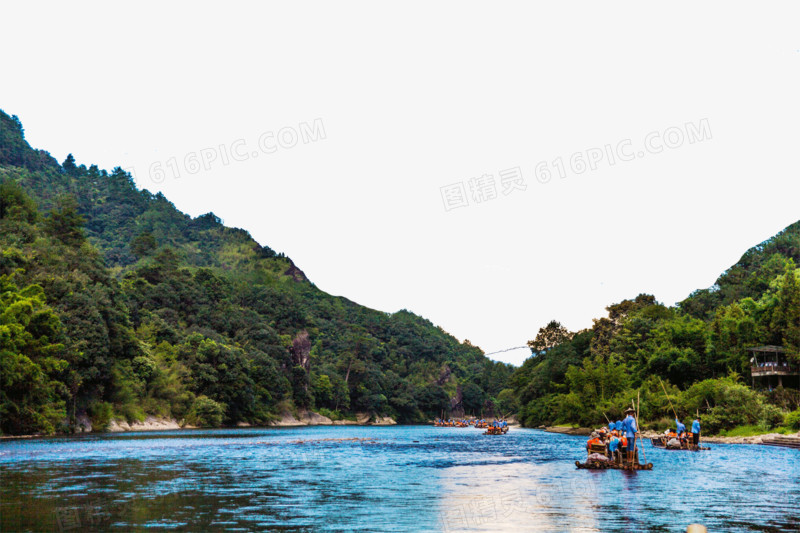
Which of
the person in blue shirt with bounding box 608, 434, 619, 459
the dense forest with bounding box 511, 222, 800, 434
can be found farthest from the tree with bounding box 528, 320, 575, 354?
the person in blue shirt with bounding box 608, 434, 619, 459

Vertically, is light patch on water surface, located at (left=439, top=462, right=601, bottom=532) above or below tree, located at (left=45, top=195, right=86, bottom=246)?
below

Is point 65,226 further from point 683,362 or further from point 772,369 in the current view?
point 772,369

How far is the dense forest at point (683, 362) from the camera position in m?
64.5

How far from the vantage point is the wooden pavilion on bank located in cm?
6525

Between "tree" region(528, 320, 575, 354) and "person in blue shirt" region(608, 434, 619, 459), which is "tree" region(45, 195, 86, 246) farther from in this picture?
"person in blue shirt" region(608, 434, 619, 459)

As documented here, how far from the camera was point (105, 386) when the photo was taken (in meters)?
91.2

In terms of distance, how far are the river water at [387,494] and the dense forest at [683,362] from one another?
2017cm

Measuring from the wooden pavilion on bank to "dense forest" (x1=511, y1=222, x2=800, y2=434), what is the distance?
998 mm

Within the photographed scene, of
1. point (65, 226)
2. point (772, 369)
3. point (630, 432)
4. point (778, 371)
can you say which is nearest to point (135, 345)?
point (65, 226)

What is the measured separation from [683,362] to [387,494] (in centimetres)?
6261

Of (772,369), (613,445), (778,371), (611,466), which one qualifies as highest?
(772,369)

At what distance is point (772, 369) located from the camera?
66000 millimetres

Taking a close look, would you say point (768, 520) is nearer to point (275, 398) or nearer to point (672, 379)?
point (672, 379)

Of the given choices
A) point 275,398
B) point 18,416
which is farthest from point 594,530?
point 275,398
